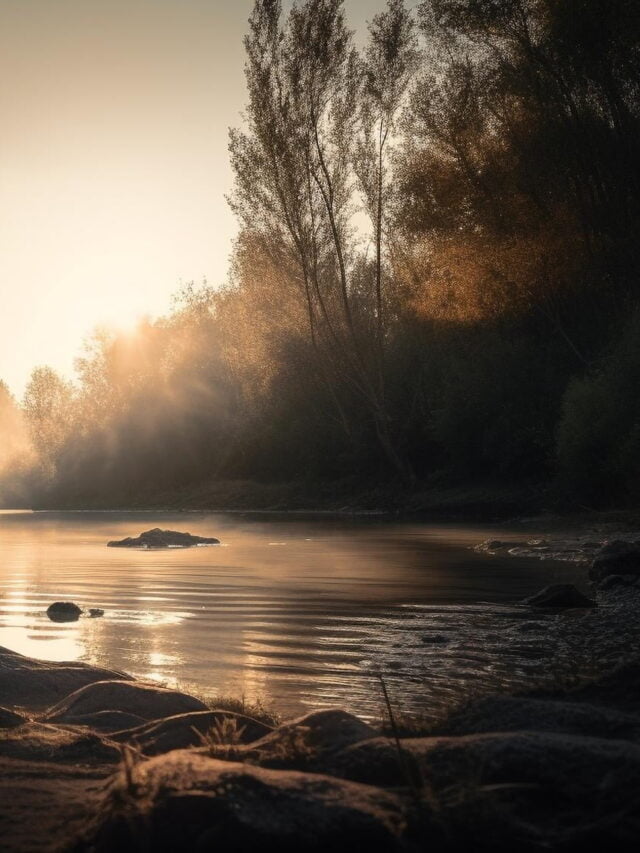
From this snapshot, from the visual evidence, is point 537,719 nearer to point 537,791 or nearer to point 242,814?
point 537,791

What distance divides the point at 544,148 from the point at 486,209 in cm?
325

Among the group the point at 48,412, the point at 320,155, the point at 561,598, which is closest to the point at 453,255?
the point at 320,155

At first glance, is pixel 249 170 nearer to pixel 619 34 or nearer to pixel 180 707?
pixel 619 34

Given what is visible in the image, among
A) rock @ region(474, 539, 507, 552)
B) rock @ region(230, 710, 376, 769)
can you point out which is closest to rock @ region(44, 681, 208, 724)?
rock @ region(230, 710, 376, 769)

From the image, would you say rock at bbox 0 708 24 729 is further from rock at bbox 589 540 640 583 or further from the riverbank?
the riverbank

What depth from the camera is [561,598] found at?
14.5m

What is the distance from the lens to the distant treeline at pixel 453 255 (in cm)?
3173

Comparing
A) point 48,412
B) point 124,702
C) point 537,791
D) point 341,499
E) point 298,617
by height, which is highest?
point 48,412

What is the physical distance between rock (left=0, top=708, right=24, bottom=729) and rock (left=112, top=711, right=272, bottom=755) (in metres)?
0.95

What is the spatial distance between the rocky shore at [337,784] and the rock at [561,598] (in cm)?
814

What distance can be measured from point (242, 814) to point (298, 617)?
996 centimetres

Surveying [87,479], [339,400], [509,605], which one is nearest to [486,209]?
[339,400]

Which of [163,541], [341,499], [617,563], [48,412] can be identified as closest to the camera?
[617,563]

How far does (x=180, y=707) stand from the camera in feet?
26.2
